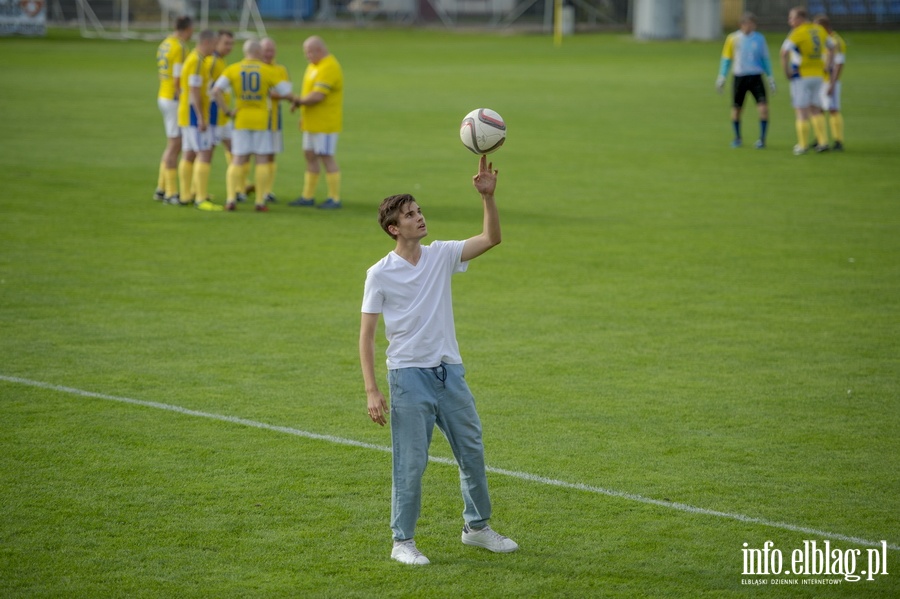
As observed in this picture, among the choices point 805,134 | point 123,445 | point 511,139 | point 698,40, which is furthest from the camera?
point 698,40

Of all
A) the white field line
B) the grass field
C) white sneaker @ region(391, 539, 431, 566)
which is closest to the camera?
white sneaker @ region(391, 539, 431, 566)

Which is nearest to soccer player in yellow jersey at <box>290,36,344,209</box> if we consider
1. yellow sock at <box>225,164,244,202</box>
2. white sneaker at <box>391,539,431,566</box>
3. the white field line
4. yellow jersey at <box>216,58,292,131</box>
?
yellow jersey at <box>216,58,292,131</box>

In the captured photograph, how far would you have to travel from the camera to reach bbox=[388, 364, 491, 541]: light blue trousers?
6.21 m

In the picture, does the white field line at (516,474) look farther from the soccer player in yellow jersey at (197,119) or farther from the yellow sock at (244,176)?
the yellow sock at (244,176)

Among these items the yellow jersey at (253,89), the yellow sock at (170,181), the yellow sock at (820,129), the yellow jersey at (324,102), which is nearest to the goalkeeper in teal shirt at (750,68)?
the yellow sock at (820,129)

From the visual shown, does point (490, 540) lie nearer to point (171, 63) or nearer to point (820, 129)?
point (171, 63)

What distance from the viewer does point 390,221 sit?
626 cm

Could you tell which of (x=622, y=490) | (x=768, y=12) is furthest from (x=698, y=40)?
(x=622, y=490)

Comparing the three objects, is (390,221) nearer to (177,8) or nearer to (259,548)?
(259,548)

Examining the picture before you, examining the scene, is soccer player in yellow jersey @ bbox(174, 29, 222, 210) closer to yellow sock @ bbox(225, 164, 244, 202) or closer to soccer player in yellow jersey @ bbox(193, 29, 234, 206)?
soccer player in yellow jersey @ bbox(193, 29, 234, 206)

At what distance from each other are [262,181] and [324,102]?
1.50 m

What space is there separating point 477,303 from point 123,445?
5.14 m

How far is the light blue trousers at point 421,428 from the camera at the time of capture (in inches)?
244

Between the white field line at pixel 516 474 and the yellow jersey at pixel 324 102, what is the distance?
8.36 m
